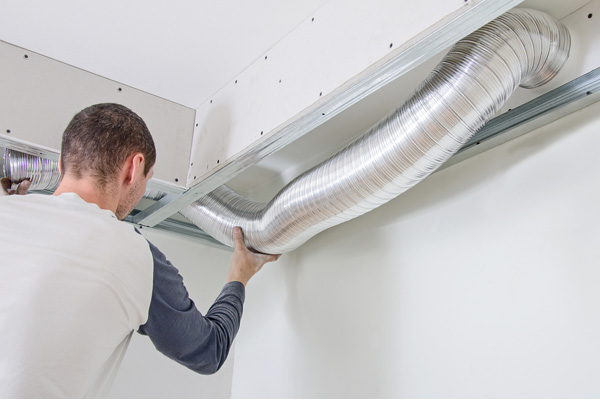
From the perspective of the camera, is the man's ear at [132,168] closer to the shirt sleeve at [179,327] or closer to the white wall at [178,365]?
the shirt sleeve at [179,327]

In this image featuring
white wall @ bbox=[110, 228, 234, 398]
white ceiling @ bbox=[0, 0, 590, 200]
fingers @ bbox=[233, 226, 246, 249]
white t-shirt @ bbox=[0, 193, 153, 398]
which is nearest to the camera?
white t-shirt @ bbox=[0, 193, 153, 398]

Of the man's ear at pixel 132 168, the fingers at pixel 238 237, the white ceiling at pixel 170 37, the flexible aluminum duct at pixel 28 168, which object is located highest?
the white ceiling at pixel 170 37

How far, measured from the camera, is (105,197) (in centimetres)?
100

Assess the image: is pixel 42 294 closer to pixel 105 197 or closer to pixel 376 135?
pixel 105 197

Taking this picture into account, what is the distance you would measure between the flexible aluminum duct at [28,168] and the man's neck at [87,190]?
0.58 metres

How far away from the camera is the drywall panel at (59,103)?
1.37 meters

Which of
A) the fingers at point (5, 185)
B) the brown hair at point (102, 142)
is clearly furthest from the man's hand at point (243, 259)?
the fingers at point (5, 185)

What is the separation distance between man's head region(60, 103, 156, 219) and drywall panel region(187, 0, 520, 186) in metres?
0.33

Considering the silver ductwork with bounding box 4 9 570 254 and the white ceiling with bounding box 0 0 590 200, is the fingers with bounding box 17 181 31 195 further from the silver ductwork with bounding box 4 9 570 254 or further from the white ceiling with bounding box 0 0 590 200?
the white ceiling with bounding box 0 0 590 200

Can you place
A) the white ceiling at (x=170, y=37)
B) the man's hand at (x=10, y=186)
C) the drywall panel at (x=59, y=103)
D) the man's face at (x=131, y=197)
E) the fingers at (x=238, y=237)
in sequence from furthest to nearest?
the fingers at (x=238, y=237)
the man's hand at (x=10, y=186)
the drywall panel at (x=59, y=103)
the white ceiling at (x=170, y=37)
the man's face at (x=131, y=197)

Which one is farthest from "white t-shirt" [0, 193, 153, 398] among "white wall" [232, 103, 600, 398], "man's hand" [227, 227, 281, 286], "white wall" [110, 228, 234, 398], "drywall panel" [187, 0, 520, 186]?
"white wall" [110, 228, 234, 398]

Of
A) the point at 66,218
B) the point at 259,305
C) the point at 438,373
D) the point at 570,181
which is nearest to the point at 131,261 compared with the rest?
the point at 66,218

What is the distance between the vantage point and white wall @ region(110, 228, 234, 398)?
179 centimetres

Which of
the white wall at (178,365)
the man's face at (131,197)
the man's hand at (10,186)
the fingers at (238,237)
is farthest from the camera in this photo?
the white wall at (178,365)
